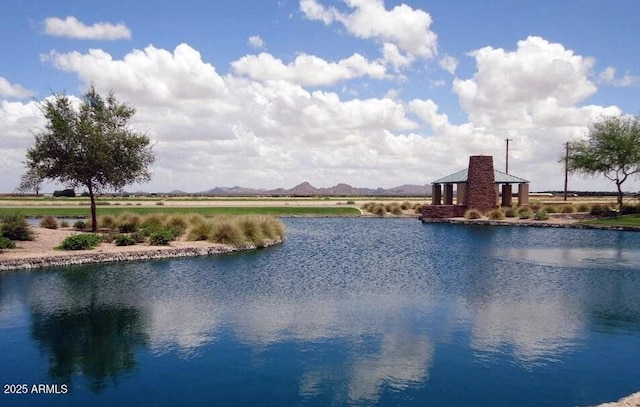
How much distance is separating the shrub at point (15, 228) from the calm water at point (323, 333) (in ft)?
22.1

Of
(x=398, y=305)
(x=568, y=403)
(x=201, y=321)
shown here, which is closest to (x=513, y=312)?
(x=398, y=305)

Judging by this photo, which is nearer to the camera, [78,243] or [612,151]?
[78,243]

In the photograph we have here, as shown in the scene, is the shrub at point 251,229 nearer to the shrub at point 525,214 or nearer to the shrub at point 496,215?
the shrub at point 496,215

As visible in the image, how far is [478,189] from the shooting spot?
2341 inches

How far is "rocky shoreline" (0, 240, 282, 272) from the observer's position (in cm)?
2397

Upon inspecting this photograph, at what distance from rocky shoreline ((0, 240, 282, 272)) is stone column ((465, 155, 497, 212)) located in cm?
3646

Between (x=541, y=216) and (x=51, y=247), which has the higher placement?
(x=541, y=216)

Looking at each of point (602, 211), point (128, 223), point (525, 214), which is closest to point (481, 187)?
point (525, 214)

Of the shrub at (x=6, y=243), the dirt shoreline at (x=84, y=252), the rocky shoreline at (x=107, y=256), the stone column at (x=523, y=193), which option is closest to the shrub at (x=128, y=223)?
the dirt shoreline at (x=84, y=252)

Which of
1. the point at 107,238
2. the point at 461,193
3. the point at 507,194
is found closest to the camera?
the point at 107,238

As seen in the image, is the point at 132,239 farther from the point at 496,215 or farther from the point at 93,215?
the point at 496,215

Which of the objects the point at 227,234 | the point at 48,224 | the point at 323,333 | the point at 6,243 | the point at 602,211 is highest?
the point at 602,211

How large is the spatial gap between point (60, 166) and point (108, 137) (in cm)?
375

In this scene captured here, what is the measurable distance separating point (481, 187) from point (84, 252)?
1823 inches
